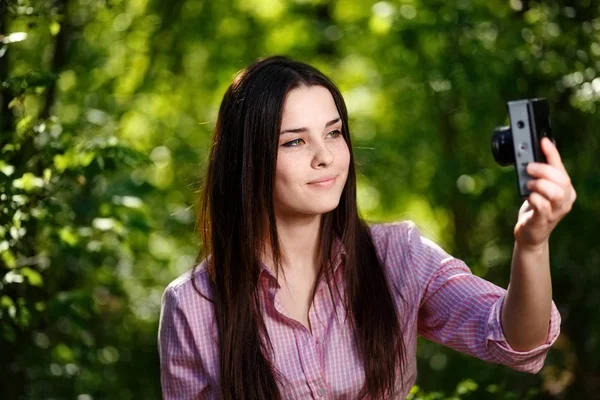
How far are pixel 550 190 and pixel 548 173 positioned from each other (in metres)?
0.03

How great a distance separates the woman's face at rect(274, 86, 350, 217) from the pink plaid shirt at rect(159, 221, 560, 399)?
0.23m

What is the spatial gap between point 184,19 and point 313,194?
9.16 ft

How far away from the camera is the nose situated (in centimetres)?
233

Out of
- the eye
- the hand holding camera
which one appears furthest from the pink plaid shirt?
the hand holding camera

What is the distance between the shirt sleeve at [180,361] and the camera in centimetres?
250

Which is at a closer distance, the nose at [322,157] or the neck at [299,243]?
the nose at [322,157]

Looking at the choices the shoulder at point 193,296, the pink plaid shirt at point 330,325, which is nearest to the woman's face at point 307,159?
the pink plaid shirt at point 330,325

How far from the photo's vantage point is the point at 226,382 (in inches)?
95.0

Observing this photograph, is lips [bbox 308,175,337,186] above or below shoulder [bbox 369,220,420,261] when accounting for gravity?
above

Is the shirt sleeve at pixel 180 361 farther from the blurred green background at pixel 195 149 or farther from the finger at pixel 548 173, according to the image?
the finger at pixel 548 173

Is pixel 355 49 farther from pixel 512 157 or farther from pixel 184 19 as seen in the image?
pixel 512 157

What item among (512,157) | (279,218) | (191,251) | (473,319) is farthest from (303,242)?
(191,251)

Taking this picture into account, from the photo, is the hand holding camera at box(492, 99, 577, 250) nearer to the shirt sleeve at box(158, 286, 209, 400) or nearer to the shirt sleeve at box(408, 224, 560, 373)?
the shirt sleeve at box(408, 224, 560, 373)

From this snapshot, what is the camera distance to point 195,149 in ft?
15.9
